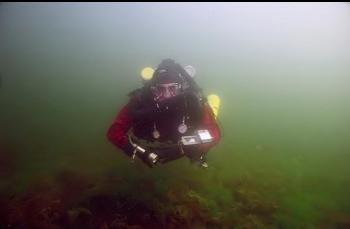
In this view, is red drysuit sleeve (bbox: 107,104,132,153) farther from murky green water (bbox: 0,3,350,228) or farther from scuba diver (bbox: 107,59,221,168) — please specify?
murky green water (bbox: 0,3,350,228)

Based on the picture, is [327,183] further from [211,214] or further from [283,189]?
[211,214]

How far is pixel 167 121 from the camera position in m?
4.79

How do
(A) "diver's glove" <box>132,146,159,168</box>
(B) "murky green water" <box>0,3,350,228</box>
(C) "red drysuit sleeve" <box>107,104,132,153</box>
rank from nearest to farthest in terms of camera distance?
(A) "diver's glove" <box>132,146,159,168</box>, (C) "red drysuit sleeve" <box>107,104,132,153</box>, (B) "murky green water" <box>0,3,350,228</box>

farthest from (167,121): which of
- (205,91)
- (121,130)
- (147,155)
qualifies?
(205,91)

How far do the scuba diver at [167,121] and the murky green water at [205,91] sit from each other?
84cm

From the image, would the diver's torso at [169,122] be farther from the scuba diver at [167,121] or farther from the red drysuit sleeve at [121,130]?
the red drysuit sleeve at [121,130]

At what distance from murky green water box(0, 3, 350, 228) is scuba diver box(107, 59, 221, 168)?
837mm

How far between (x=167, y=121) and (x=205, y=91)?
1.41 meters

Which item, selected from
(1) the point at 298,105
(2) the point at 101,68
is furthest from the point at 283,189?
(2) the point at 101,68

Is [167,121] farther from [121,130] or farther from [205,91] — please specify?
[205,91]

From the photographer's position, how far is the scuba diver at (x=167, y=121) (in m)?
4.72

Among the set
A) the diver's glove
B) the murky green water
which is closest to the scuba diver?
the diver's glove

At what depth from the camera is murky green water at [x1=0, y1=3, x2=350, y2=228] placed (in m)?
5.29

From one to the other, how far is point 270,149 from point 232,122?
86 centimetres
